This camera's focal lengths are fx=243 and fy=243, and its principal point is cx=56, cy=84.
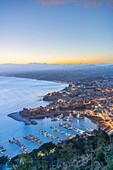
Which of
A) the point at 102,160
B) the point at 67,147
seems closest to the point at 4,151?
the point at 67,147

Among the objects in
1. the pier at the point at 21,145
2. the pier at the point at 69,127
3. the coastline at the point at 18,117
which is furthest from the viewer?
the coastline at the point at 18,117

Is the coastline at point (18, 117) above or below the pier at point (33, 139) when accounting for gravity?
below

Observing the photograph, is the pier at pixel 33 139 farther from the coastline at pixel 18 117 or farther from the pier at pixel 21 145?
the coastline at pixel 18 117

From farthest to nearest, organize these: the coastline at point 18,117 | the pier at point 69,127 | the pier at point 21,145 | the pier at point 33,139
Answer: the coastline at point 18,117 < the pier at point 69,127 < the pier at point 33,139 < the pier at point 21,145

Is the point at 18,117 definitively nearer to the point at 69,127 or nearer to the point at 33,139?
the point at 69,127

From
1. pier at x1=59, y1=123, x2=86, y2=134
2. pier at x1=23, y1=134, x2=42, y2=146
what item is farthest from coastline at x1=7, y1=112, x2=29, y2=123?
pier at x1=23, y1=134, x2=42, y2=146

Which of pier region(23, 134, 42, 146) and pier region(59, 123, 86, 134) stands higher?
pier region(59, 123, 86, 134)

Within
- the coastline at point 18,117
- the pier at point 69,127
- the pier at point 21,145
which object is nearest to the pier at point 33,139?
the pier at point 21,145

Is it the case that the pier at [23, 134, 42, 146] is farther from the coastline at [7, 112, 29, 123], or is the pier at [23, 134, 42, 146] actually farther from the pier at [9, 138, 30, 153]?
the coastline at [7, 112, 29, 123]

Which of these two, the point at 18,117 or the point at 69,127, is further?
the point at 18,117

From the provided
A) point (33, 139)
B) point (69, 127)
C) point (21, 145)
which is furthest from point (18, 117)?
point (21, 145)

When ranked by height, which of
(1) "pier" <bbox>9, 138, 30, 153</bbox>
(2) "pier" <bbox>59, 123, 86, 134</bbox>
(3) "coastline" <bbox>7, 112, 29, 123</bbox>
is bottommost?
(3) "coastline" <bbox>7, 112, 29, 123</bbox>
